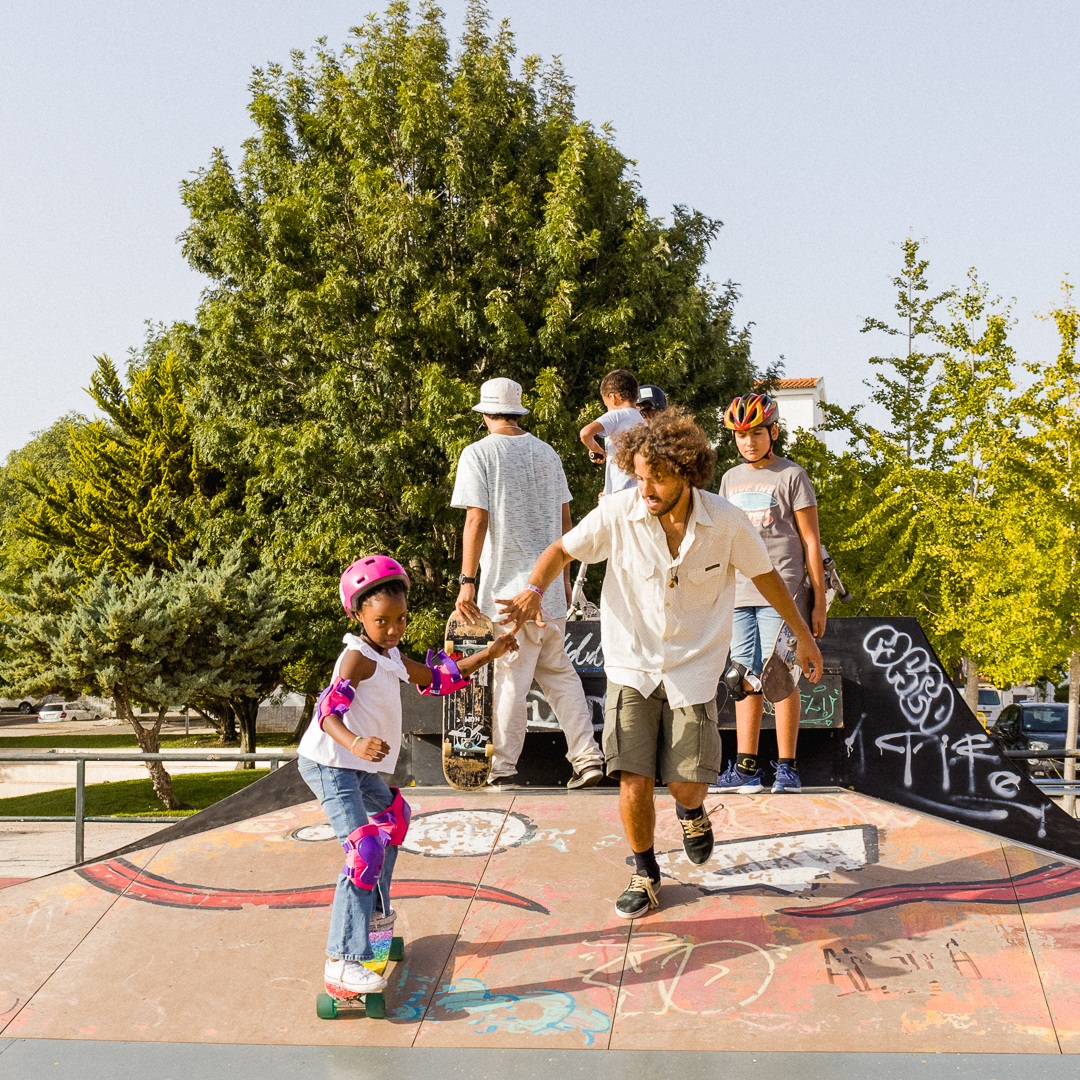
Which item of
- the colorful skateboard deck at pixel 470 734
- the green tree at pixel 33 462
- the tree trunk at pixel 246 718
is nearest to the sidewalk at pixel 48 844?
the colorful skateboard deck at pixel 470 734

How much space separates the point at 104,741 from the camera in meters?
35.8

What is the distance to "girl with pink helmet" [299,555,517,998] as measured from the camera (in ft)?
11.0

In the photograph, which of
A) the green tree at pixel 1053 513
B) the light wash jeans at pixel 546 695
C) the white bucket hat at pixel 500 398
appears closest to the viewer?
the light wash jeans at pixel 546 695

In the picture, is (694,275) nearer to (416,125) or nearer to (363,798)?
(416,125)

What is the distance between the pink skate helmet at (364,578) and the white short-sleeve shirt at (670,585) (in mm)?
709

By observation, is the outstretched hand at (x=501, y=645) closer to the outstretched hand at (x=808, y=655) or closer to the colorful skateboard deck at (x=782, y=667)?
the outstretched hand at (x=808, y=655)

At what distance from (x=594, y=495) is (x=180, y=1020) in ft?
40.2

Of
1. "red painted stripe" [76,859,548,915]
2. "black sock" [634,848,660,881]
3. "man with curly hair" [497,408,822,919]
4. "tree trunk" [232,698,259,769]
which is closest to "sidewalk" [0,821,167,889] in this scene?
"red painted stripe" [76,859,548,915]

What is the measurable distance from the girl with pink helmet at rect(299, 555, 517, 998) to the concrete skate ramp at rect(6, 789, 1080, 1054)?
27cm

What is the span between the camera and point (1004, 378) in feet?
55.1

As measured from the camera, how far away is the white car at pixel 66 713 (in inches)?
1901

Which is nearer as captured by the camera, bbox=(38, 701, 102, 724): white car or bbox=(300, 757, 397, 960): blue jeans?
bbox=(300, 757, 397, 960): blue jeans

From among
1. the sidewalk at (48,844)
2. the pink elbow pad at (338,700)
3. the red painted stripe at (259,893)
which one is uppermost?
the pink elbow pad at (338,700)

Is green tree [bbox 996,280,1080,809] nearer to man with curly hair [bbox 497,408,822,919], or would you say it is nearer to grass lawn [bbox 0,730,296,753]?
man with curly hair [bbox 497,408,822,919]
